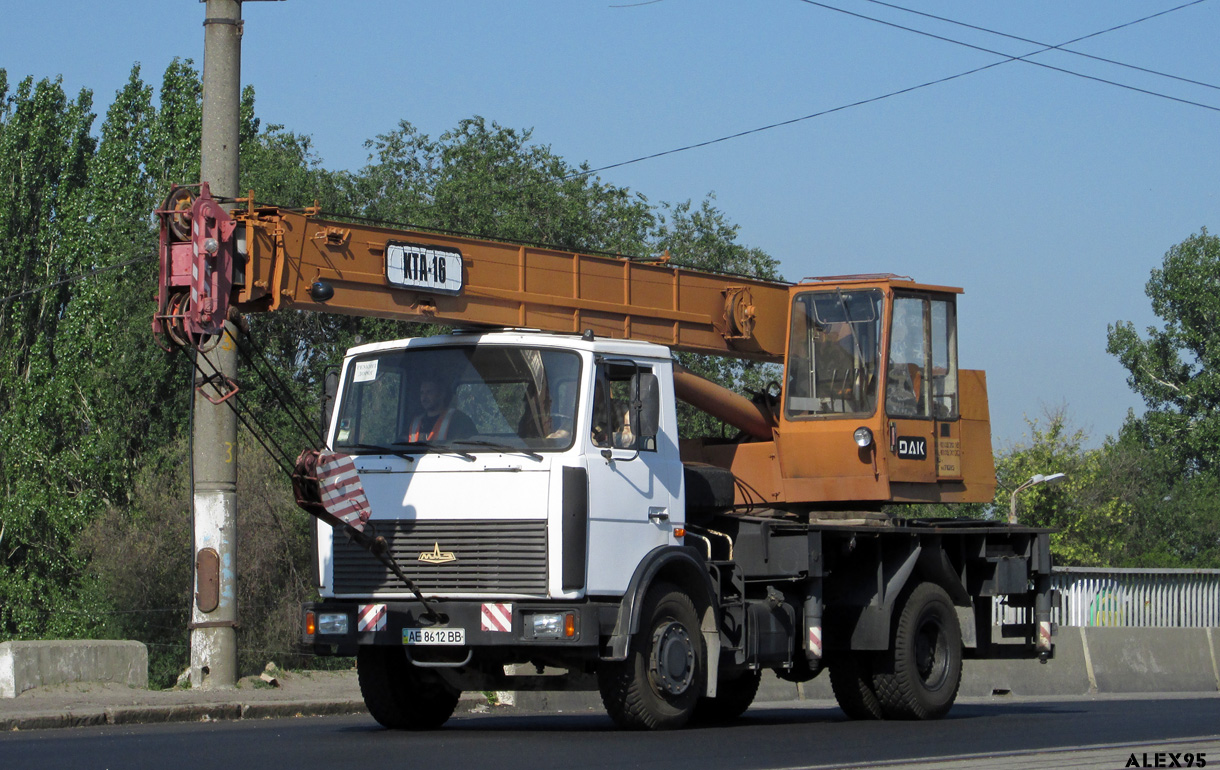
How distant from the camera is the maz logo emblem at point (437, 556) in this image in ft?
35.5

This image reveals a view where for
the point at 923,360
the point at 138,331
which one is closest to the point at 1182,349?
the point at 138,331

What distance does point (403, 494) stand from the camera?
1102cm

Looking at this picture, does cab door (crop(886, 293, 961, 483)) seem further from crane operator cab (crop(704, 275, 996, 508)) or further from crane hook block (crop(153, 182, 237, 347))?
crane hook block (crop(153, 182, 237, 347))

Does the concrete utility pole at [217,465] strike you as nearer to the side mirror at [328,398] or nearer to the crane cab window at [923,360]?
the side mirror at [328,398]

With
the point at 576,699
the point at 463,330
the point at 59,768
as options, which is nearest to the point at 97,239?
the point at 576,699

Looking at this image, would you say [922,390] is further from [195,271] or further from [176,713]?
[176,713]

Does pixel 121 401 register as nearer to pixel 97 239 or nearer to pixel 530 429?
pixel 97 239

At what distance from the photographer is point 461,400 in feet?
36.9

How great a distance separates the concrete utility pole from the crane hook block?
177 inches

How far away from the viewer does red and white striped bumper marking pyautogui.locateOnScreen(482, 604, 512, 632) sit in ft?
34.4

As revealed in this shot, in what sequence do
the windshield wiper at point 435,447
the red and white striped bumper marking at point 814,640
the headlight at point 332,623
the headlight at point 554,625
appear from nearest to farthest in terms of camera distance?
the headlight at point 554,625, the windshield wiper at point 435,447, the headlight at point 332,623, the red and white striped bumper marking at point 814,640

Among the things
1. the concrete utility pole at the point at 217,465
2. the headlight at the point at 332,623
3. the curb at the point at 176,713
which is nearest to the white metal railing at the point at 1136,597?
the curb at the point at 176,713

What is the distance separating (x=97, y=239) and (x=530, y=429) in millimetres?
36697

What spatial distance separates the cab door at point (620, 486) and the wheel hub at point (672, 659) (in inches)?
19.3
